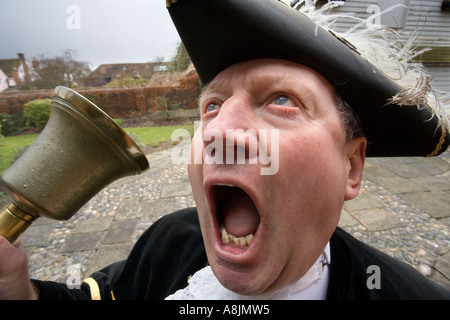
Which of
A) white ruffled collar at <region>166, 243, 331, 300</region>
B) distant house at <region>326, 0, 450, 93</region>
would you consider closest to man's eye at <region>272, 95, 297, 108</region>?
white ruffled collar at <region>166, 243, 331, 300</region>

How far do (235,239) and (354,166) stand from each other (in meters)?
0.55

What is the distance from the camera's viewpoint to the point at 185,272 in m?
1.39

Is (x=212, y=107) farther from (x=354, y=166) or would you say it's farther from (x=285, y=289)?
(x=285, y=289)

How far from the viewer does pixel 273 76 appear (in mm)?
850

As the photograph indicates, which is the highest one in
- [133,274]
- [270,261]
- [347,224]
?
[270,261]

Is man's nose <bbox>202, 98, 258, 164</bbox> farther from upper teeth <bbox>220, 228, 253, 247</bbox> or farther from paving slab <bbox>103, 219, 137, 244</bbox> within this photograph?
paving slab <bbox>103, 219, 137, 244</bbox>

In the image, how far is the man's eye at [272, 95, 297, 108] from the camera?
2.79 ft

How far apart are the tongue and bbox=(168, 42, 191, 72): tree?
661 inches

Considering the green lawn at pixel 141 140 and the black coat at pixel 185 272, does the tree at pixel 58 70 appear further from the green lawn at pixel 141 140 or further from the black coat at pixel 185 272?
the black coat at pixel 185 272

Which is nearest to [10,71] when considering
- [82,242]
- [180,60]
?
[180,60]

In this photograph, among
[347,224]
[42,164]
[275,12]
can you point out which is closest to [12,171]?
[42,164]

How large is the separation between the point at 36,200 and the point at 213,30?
0.89m

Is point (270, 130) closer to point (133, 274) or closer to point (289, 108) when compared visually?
point (289, 108)
